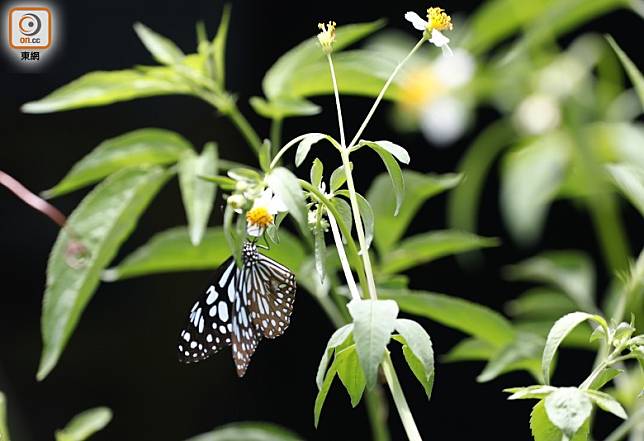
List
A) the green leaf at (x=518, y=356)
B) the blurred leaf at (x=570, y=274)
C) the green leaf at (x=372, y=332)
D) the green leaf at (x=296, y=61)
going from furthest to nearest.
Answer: the blurred leaf at (x=570, y=274) → the green leaf at (x=296, y=61) → the green leaf at (x=518, y=356) → the green leaf at (x=372, y=332)

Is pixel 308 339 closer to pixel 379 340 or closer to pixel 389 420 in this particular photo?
pixel 389 420

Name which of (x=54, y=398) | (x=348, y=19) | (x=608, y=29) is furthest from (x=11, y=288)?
(x=608, y=29)

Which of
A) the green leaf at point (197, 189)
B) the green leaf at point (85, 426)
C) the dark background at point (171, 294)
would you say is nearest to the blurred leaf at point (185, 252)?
the green leaf at point (197, 189)

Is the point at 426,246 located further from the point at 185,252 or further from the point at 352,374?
the point at 352,374

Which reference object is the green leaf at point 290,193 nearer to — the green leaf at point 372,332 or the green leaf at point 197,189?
the green leaf at point 372,332

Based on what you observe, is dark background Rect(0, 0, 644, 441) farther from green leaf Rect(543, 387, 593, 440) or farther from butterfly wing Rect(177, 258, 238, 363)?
green leaf Rect(543, 387, 593, 440)

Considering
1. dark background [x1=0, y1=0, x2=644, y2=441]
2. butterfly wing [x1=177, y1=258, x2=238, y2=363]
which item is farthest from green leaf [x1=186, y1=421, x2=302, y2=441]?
dark background [x1=0, y1=0, x2=644, y2=441]
